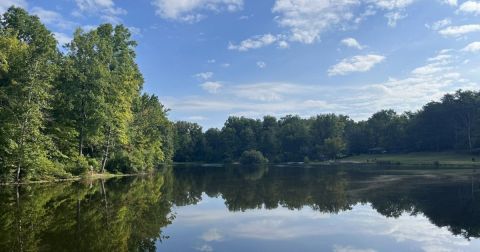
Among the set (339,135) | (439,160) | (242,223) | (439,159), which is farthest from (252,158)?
(242,223)

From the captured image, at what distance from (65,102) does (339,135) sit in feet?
363

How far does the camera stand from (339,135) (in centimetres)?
14225

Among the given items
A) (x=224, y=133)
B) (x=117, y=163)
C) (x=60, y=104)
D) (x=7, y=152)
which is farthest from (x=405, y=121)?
(x=7, y=152)

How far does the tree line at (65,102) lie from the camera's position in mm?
35312

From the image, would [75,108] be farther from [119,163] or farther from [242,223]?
[242,223]

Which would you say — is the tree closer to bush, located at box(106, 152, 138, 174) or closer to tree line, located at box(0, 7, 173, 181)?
tree line, located at box(0, 7, 173, 181)

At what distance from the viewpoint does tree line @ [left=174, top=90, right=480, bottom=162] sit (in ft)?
359

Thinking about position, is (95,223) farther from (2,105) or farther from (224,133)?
(224,133)

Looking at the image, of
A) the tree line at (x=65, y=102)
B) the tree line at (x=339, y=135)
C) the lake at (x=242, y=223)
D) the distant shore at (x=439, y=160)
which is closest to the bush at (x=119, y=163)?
the tree line at (x=65, y=102)

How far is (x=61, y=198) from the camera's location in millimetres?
25234

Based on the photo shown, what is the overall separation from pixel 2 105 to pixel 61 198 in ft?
54.2

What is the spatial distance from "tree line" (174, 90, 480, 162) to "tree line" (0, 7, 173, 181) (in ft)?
250

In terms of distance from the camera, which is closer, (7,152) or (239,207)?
(239,207)

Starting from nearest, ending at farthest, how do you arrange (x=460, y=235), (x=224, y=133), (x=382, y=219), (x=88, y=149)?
(x=460, y=235) < (x=382, y=219) < (x=88, y=149) < (x=224, y=133)
